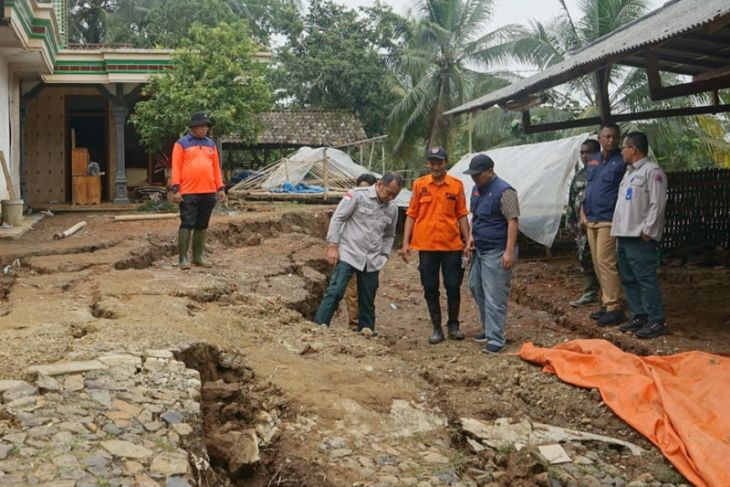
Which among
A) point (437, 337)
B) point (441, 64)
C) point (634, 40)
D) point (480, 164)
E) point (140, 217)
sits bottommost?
point (437, 337)

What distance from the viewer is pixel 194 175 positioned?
7812 mm

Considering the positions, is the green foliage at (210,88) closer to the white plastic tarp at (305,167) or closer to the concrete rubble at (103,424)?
the white plastic tarp at (305,167)

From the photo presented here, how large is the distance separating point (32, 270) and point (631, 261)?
5.58 metres

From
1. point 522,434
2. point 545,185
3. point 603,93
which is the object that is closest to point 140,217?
point 545,185

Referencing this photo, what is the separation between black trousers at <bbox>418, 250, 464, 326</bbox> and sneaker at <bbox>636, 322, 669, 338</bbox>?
149 cm

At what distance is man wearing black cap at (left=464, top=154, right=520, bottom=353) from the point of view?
5.99 metres

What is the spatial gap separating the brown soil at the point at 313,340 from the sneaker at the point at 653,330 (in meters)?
0.08

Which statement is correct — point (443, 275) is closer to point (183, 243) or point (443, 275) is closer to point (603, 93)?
point (183, 243)

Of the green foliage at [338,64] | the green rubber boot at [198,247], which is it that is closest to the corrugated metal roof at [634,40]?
the green rubber boot at [198,247]

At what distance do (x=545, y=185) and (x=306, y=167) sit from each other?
10690 millimetres

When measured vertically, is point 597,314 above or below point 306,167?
below

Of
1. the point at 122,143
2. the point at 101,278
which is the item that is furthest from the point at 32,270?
the point at 122,143

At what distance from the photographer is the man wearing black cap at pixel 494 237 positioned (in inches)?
236

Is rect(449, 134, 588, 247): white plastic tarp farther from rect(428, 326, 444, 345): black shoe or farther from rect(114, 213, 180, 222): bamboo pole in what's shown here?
rect(114, 213, 180, 222): bamboo pole
